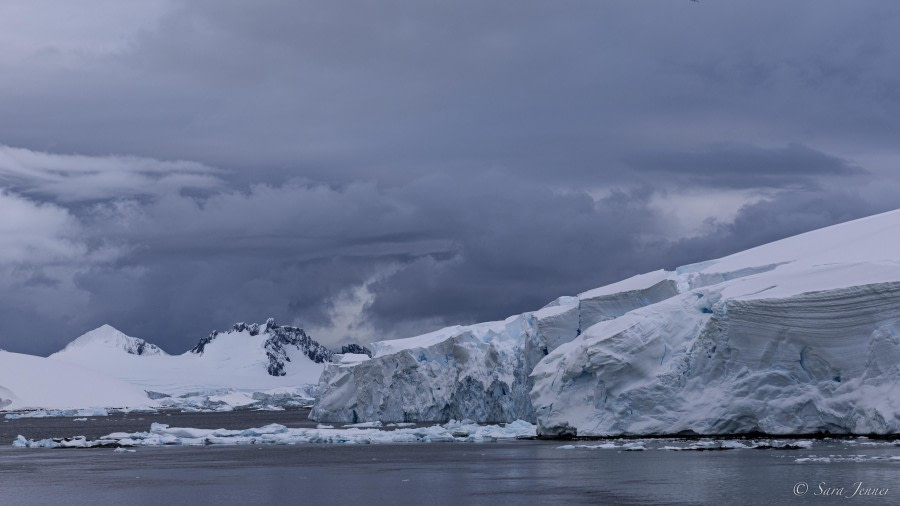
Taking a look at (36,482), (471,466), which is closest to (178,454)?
(36,482)

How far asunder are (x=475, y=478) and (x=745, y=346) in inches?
457

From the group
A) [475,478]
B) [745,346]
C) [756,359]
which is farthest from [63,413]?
[475,478]

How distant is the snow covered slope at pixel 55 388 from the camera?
6083 inches

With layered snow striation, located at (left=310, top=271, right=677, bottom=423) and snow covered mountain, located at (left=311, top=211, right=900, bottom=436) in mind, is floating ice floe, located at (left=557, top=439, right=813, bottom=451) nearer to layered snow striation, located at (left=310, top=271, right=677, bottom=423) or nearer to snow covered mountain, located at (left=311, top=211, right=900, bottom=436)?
snow covered mountain, located at (left=311, top=211, right=900, bottom=436)

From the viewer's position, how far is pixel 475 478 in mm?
31062

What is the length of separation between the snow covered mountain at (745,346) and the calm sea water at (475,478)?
1.99m

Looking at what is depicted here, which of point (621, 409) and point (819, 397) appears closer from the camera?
point (819, 397)

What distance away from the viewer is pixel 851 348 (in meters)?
36.0

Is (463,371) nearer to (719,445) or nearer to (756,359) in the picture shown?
(756,359)

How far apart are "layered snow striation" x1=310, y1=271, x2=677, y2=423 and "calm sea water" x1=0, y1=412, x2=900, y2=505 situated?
12256 millimetres

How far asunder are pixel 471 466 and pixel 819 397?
37.6 ft

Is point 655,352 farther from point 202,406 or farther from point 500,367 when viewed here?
point 202,406

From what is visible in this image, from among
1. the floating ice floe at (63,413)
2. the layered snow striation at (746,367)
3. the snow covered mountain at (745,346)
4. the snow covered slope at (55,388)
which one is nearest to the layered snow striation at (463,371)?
the snow covered mountain at (745,346)

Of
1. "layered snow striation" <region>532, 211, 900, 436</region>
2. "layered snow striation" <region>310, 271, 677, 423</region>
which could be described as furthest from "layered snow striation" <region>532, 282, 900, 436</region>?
"layered snow striation" <region>310, 271, 677, 423</region>
